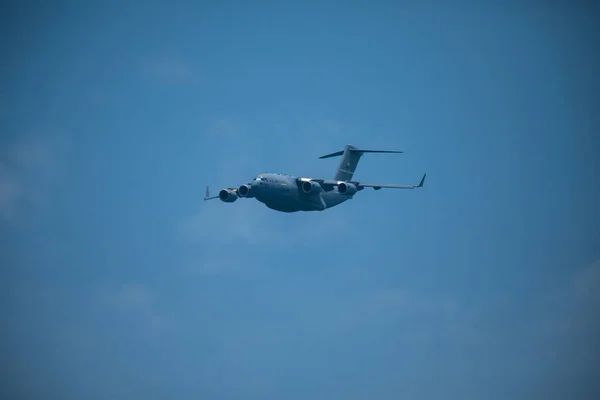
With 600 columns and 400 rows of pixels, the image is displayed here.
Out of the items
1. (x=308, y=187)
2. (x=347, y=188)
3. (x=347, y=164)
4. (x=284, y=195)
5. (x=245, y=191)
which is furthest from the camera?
(x=347, y=164)

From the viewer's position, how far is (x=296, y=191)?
47.1 metres

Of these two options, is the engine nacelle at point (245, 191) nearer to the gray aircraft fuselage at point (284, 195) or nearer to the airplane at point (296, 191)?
the airplane at point (296, 191)

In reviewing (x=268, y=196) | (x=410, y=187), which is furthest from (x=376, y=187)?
(x=268, y=196)

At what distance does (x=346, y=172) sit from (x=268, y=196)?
9.67 m

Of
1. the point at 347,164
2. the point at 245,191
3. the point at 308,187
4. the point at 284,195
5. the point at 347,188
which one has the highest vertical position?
the point at 347,164

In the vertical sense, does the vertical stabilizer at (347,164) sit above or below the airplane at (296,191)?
above

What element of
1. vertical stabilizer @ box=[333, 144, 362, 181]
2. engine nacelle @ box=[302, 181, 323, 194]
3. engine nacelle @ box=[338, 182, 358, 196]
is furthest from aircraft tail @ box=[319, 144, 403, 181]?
engine nacelle @ box=[302, 181, 323, 194]

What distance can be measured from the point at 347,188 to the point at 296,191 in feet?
12.7

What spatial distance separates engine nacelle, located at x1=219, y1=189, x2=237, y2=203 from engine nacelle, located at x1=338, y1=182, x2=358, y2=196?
22.9 feet

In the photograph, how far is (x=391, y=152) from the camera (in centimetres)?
4981

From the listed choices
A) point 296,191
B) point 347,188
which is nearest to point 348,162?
point 347,188

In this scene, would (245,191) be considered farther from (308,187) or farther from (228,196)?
(308,187)

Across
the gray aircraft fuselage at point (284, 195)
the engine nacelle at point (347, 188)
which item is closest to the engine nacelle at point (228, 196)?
the gray aircraft fuselage at point (284, 195)

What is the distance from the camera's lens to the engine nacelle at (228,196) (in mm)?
50344
